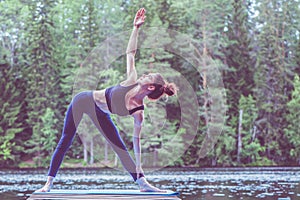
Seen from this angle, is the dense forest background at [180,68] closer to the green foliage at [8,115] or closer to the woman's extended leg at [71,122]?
the green foliage at [8,115]

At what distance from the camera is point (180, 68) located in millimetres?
45312

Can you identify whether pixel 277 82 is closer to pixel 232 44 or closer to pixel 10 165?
Result: pixel 232 44

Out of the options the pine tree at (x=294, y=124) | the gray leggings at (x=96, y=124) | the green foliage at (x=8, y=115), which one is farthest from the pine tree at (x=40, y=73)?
the gray leggings at (x=96, y=124)

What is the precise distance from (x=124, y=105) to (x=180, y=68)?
117ft

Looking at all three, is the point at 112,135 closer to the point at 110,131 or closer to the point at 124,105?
the point at 110,131

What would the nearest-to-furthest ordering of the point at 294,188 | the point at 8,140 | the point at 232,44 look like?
the point at 294,188 → the point at 8,140 → the point at 232,44

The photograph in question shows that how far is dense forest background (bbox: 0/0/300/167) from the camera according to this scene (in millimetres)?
43781

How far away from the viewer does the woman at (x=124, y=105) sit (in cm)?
989

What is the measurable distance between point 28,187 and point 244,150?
73.9 feet

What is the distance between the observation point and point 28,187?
24.9 m

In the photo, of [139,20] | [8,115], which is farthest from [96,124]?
[8,115]

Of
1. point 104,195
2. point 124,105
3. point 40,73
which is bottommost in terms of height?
point 104,195

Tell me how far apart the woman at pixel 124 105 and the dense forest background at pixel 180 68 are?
3133 cm

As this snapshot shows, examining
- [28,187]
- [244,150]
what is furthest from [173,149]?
[28,187]
